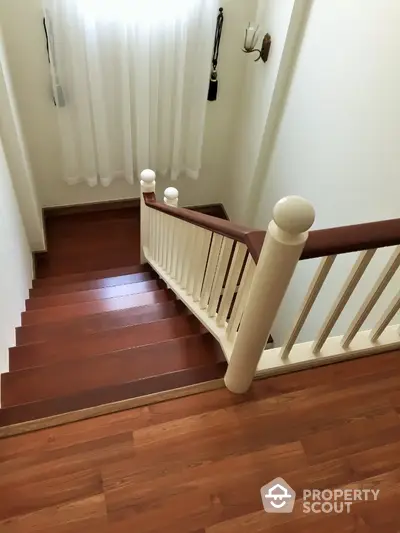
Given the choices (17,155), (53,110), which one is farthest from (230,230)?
(53,110)

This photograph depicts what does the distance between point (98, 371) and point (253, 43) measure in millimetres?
2514

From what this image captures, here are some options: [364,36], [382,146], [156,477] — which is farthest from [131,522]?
[364,36]

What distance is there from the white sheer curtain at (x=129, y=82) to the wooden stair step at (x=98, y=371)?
1.98 m

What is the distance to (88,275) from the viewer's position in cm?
364

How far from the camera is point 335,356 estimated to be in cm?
194

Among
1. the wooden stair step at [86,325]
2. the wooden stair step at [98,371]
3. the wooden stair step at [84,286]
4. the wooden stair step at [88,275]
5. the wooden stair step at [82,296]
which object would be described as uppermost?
the wooden stair step at [98,371]

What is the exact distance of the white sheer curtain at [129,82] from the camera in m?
2.97

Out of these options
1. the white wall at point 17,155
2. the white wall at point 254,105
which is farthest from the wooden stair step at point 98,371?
the white wall at point 254,105

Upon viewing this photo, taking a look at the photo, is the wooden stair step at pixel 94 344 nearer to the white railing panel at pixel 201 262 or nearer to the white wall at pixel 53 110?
the white railing panel at pixel 201 262

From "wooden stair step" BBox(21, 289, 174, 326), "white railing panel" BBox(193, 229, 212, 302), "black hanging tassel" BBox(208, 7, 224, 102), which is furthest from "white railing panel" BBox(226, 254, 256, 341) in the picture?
"black hanging tassel" BBox(208, 7, 224, 102)

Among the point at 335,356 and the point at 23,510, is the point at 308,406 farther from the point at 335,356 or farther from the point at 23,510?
the point at 23,510

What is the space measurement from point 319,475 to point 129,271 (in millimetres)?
2408

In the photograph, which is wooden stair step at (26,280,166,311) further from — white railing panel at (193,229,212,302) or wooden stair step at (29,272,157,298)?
white railing panel at (193,229,212,302)

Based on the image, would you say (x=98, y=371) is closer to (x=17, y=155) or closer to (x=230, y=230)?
(x=230, y=230)
